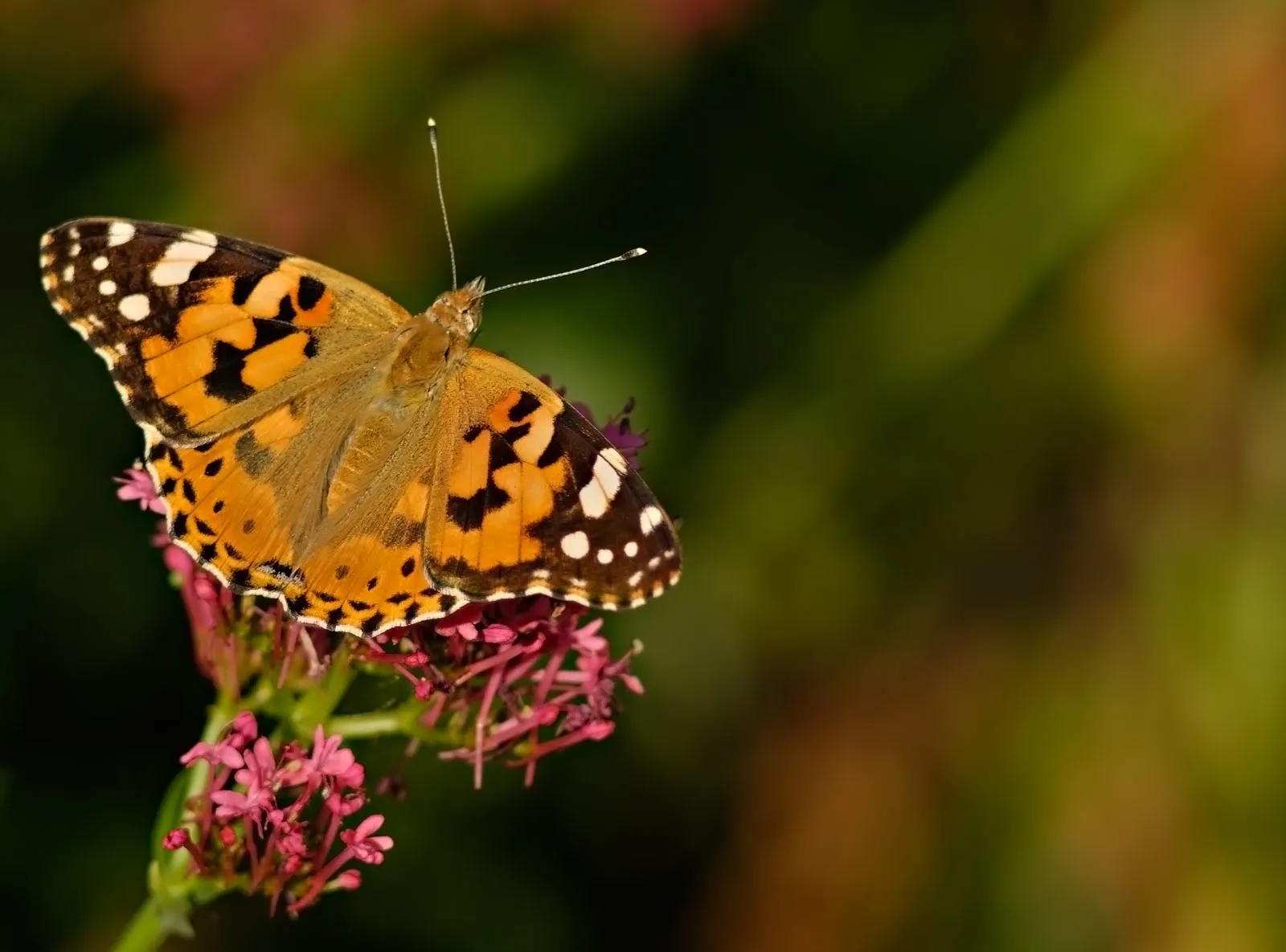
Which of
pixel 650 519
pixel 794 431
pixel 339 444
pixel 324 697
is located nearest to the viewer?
pixel 650 519

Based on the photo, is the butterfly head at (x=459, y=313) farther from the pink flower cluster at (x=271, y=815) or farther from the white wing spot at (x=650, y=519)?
the pink flower cluster at (x=271, y=815)

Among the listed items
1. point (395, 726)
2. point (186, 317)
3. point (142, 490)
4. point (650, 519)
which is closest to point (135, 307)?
point (186, 317)

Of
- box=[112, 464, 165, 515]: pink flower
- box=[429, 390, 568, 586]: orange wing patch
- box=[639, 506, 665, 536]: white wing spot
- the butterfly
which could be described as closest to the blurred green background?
box=[112, 464, 165, 515]: pink flower

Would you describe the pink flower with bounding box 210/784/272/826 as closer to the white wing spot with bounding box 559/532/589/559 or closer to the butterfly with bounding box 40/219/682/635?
the butterfly with bounding box 40/219/682/635

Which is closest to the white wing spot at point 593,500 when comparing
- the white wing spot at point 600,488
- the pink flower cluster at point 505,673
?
the white wing spot at point 600,488

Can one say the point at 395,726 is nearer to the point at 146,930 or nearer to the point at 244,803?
the point at 244,803

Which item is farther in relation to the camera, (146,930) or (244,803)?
(146,930)

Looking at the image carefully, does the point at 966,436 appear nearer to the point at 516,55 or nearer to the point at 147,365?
the point at 516,55
